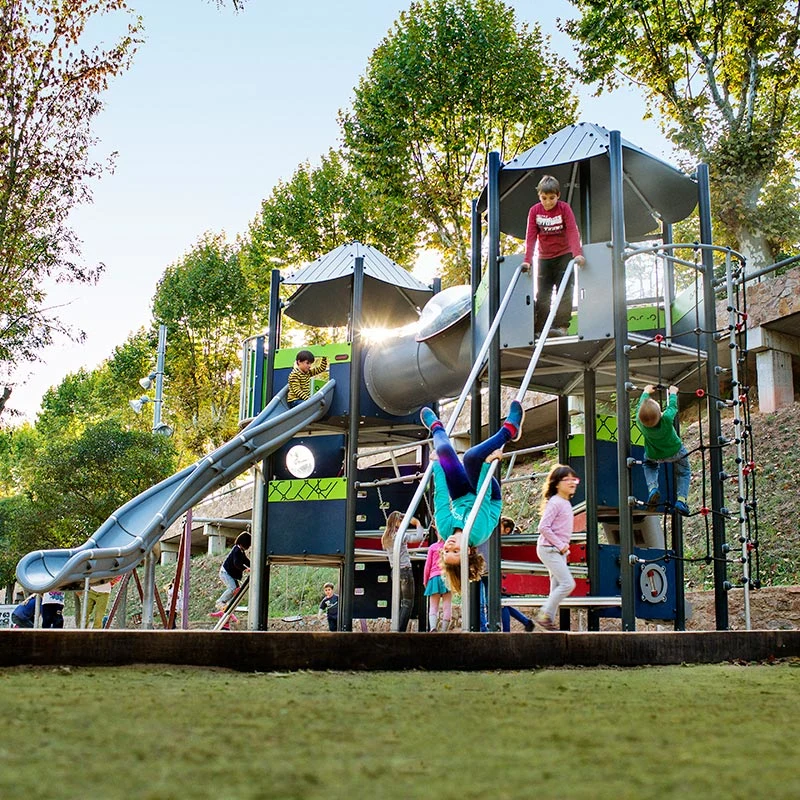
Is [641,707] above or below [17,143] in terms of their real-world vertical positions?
below

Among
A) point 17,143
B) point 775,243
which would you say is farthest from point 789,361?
point 17,143

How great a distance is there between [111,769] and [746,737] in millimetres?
1651

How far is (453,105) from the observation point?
85.3ft

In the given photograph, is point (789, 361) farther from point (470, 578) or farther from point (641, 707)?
point (641, 707)

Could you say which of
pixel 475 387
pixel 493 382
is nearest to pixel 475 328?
pixel 475 387

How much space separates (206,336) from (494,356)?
33.2 metres

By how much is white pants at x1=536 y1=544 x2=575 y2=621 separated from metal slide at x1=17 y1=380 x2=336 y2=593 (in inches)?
259

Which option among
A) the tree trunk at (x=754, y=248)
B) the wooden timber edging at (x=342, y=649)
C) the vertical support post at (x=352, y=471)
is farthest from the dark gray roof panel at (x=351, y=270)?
the tree trunk at (x=754, y=248)

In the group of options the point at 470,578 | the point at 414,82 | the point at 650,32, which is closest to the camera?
the point at 470,578

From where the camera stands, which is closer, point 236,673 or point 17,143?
point 236,673

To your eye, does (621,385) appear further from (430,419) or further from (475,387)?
(430,419)

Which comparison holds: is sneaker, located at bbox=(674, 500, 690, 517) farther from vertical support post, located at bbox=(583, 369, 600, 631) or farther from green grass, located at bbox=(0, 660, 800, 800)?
green grass, located at bbox=(0, 660, 800, 800)

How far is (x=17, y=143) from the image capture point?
61.1 ft

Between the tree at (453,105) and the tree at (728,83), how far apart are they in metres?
1.76
